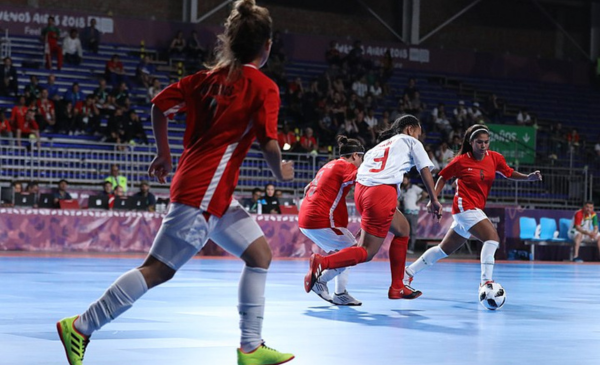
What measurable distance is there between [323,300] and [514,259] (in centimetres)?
1655

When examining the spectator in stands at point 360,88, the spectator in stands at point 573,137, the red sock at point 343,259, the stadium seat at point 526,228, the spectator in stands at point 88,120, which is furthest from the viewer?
the spectator in stands at point 573,137

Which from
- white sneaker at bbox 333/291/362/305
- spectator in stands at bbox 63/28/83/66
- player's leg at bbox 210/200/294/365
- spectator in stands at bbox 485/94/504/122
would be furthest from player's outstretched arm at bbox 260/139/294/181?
spectator in stands at bbox 485/94/504/122

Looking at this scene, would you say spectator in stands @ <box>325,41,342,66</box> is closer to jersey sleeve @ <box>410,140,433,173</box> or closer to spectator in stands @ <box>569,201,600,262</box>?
spectator in stands @ <box>569,201,600,262</box>

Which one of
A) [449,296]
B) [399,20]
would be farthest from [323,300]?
[399,20]

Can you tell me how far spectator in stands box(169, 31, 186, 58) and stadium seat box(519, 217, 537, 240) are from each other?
13.1 metres

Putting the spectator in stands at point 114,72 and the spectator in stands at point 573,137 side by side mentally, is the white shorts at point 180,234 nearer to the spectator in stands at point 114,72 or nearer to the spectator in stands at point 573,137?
the spectator in stands at point 114,72

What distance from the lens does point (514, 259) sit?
2722 centimetres

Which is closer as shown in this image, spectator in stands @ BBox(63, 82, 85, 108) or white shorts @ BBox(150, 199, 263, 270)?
white shorts @ BBox(150, 199, 263, 270)

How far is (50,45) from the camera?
100 ft

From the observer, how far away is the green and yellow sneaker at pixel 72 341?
5766mm

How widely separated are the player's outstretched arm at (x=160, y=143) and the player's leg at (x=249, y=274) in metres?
0.48

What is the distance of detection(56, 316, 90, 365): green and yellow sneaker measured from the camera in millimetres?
5766

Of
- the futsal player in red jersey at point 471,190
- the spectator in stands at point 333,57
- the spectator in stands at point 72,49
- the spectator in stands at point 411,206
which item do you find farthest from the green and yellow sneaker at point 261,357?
the spectator in stands at point 333,57

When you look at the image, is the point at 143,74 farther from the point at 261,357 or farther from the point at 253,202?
the point at 261,357
